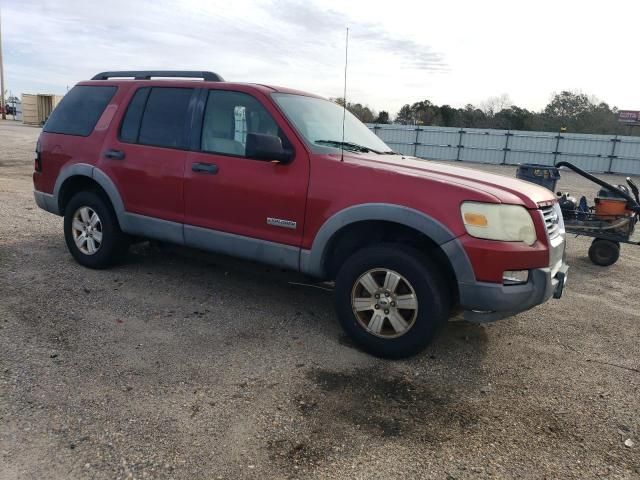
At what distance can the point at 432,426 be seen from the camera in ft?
Answer: 9.57

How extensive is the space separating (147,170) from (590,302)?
4743 millimetres

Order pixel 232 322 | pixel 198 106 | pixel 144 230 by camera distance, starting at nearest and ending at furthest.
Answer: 1. pixel 232 322
2. pixel 198 106
3. pixel 144 230

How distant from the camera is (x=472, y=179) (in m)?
3.72

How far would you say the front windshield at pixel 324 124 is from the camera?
4215mm

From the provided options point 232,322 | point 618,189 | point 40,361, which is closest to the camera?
point 40,361

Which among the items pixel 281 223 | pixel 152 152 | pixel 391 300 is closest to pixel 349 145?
pixel 281 223

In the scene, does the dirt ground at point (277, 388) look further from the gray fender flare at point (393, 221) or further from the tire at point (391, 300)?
the gray fender flare at point (393, 221)

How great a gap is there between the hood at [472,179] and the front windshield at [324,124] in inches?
11.6

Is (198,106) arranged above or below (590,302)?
above

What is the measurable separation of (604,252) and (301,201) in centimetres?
525

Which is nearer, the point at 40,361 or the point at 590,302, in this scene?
the point at 40,361

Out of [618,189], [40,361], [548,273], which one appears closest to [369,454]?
[548,273]

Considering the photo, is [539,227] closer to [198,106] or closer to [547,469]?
[547,469]

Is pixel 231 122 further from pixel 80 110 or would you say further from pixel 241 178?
pixel 80 110
